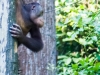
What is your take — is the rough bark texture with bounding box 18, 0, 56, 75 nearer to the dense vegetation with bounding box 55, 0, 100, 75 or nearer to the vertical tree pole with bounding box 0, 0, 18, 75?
the dense vegetation with bounding box 55, 0, 100, 75

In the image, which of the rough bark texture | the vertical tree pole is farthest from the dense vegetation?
the vertical tree pole

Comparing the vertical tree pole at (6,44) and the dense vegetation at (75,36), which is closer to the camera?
the vertical tree pole at (6,44)

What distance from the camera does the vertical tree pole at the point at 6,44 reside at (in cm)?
247

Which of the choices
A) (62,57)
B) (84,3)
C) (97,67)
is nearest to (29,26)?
(97,67)

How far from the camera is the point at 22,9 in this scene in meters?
3.64

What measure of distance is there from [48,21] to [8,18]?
2.25 m

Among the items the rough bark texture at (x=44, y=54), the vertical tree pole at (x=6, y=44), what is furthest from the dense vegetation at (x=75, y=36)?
the vertical tree pole at (x=6, y=44)

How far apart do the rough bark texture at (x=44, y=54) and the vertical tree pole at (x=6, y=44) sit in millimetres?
2028

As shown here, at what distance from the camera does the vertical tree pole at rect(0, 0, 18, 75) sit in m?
2.47

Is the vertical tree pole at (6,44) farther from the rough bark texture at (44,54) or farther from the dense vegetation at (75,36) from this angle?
the dense vegetation at (75,36)

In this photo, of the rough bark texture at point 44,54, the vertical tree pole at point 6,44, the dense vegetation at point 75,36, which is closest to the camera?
the vertical tree pole at point 6,44

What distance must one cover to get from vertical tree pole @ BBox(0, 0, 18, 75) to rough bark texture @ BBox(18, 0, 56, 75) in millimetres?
2028

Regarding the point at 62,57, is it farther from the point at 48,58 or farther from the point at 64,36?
the point at 48,58

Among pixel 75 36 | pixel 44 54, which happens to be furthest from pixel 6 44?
pixel 75 36
